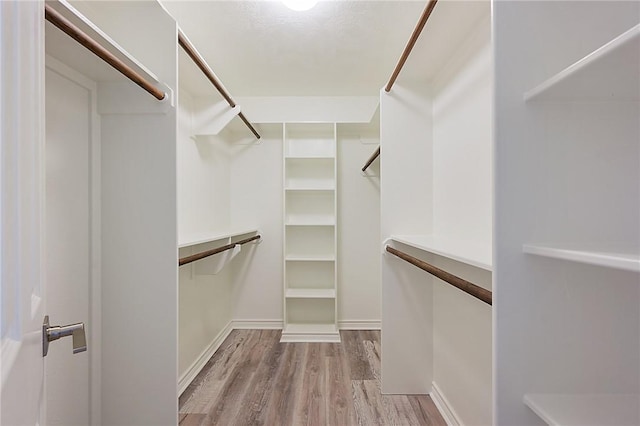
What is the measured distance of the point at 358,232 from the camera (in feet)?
10.3

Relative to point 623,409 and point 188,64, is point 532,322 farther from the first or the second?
point 188,64

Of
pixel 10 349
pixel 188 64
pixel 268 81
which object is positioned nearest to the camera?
pixel 10 349

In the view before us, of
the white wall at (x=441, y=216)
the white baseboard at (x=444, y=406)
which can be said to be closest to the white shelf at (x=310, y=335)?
the white wall at (x=441, y=216)

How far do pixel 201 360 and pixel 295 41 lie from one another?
225 cm

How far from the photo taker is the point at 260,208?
3.17m

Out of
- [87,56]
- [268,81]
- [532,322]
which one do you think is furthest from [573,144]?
[268,81]

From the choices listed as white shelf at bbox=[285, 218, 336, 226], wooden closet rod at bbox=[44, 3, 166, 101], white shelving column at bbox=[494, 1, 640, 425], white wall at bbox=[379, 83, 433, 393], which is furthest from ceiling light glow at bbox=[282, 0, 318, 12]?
white shelf at bbox=[285, 218, 336, 226]

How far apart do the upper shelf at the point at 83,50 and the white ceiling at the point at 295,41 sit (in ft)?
1.81

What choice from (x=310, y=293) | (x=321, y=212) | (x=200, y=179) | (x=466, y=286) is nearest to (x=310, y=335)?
(x=310, y=293)

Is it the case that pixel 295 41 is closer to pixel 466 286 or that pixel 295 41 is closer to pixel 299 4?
pixel 299 4

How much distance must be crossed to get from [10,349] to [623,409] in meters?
1.13

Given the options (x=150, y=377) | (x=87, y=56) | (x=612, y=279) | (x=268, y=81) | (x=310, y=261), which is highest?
(x=268, y=81)

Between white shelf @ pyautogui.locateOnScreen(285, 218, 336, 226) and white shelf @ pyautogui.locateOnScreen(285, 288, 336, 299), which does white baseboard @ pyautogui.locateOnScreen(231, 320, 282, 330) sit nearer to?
white shelf @ pyautogui.locateOnScreen(285, 288, 336, 299)

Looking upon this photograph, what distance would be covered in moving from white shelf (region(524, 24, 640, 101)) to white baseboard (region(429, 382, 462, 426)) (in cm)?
153
